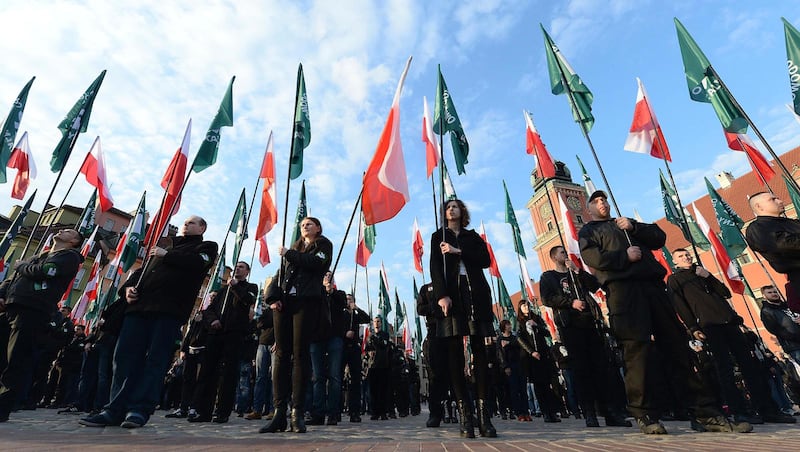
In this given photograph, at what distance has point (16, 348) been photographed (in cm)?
411

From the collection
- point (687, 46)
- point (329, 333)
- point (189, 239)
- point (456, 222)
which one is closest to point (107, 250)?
point (189, 239)

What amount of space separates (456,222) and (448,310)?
1.13 m

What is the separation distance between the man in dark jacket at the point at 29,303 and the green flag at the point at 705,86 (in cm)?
981

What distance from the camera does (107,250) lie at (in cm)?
613

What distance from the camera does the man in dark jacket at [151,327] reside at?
12.1 feet

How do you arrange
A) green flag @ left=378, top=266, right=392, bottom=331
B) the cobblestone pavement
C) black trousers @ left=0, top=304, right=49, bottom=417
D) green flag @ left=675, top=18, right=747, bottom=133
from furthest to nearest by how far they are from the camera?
green flag @ left=378, top=266, right=392, bottom=331
green flag @ left=675, top=18, right=747, bottom=133
black trousers @ left=0, top=304, right=49, bottom=417
the cobblestone pavement

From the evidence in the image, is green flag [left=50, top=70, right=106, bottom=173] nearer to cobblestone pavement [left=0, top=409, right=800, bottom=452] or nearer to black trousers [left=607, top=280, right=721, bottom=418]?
cobblestone pavement [left=0, top=409, right=800, bottom=452]

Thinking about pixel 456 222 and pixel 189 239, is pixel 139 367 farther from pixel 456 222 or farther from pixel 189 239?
pixel 456 222

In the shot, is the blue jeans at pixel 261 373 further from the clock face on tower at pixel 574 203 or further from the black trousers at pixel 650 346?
the clock face on tower at pixel 574 203

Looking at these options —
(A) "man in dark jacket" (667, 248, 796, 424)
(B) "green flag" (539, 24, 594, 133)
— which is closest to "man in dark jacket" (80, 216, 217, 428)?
(A) "man in dark jacket" (667, 248, 796, 424)

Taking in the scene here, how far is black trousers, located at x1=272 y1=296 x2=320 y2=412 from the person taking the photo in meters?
3.82

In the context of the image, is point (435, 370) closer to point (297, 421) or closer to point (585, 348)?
point (297, 421)

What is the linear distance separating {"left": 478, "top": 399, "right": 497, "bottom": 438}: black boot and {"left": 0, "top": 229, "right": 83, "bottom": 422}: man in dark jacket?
463 centimetres

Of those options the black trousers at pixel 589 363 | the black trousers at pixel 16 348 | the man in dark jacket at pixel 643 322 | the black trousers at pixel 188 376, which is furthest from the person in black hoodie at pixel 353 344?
the man in dark jacket at pixel 643 322
